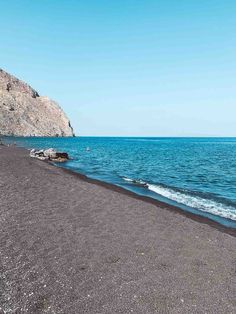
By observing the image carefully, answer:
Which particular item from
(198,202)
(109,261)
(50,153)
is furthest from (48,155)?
(109,261)

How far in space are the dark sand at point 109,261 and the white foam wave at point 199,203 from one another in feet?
11.1

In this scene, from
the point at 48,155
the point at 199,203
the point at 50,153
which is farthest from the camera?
the point at 50,153

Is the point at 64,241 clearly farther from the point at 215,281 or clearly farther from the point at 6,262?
the point at 215,281

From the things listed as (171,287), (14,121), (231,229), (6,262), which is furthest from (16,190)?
(14,121)

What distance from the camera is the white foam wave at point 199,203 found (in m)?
20.8

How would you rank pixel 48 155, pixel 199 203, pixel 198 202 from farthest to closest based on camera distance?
pixel 48 155 < pixel 198 202 < pixel 199 203

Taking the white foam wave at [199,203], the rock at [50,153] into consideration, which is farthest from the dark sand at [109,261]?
the rock at [50,153]

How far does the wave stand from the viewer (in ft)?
68.3

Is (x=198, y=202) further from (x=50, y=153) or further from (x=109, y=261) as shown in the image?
(x=50, y=153)

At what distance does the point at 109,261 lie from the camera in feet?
33.8

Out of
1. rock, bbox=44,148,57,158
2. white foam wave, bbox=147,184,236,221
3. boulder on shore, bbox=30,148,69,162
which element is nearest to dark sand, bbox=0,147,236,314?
white foam wave, bbox=147,184,236,221

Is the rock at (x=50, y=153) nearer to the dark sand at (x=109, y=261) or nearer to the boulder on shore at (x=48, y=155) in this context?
the boulder on shore at (x=48, y=155)

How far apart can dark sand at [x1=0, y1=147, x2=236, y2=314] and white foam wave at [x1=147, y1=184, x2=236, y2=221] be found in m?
3.37

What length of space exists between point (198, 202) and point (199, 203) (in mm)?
376
